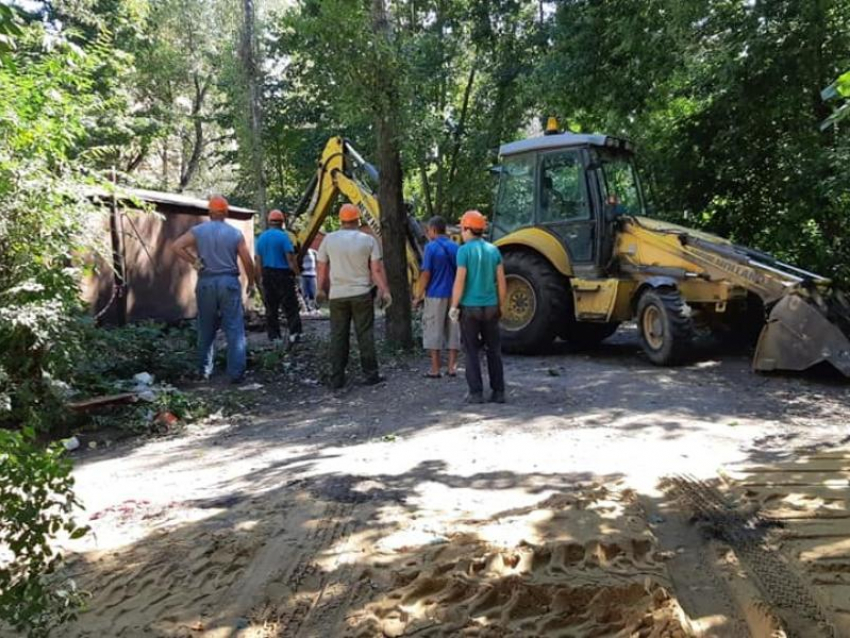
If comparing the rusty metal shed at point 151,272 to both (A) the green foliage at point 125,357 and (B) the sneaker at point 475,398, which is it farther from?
(B) the sneaker at point 475,398

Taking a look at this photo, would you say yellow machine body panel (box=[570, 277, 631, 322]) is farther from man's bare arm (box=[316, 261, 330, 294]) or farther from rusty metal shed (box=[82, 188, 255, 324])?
rusty metal shed (box=[82, 188, 255, 324])

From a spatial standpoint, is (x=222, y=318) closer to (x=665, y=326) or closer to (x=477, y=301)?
(x=477, y=301)

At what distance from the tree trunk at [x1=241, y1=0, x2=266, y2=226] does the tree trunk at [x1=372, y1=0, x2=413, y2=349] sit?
10495mm

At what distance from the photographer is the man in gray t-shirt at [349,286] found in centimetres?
797

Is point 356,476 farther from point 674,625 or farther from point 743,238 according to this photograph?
point 743,238

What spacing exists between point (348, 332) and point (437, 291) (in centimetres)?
111

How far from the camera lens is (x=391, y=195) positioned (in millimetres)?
9664

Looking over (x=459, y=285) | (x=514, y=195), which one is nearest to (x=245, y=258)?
(x=459, y=285)

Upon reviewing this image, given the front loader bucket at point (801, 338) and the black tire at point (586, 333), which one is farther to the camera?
the black tire at point (586, 333)

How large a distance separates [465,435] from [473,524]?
2027 millimetres

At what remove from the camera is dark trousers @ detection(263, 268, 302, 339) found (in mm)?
10758

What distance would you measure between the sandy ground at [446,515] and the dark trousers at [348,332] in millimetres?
586

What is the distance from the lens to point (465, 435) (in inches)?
237

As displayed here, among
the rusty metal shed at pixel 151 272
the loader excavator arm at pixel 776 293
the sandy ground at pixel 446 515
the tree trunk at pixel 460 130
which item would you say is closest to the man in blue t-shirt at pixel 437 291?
the sandy ground at pixel 446 515
